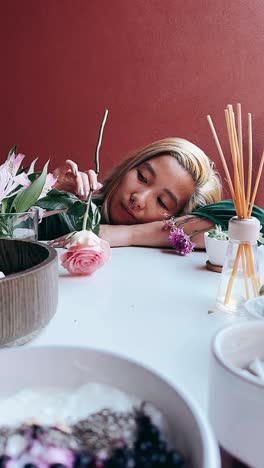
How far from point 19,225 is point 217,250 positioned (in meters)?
0.40

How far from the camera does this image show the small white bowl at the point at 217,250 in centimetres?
90

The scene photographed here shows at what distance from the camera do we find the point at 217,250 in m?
0.91

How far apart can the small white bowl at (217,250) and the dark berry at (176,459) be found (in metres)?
0.69

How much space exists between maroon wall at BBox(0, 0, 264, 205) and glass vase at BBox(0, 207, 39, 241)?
4.42 feet

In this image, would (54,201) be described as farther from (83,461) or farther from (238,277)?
(83,461)

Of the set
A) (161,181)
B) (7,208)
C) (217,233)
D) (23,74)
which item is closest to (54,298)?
(7,208)

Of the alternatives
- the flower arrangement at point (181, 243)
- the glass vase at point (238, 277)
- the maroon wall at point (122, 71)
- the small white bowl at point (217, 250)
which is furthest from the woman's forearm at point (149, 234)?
the maroon wall at point (122, 71)

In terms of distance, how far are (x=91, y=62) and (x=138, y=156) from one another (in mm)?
688

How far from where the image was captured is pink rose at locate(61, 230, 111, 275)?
79 cm

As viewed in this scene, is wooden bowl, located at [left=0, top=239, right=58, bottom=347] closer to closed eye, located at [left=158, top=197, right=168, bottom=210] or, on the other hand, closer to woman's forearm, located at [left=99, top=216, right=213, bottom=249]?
woman's forearm, located at [left=99, top=216, right=213, bottom=249]

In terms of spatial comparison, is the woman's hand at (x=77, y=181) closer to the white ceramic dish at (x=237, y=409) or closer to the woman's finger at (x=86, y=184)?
the woman's finger at (x=86, y=184)

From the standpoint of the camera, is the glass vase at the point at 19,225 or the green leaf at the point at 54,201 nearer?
the glass vase at the point at 19,225

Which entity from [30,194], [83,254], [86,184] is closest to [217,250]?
[83,254]

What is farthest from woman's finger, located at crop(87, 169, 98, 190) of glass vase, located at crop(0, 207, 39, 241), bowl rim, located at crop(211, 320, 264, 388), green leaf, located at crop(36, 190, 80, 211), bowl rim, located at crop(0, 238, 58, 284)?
bowl rim, located at crop(211, 320, 264, 388)
